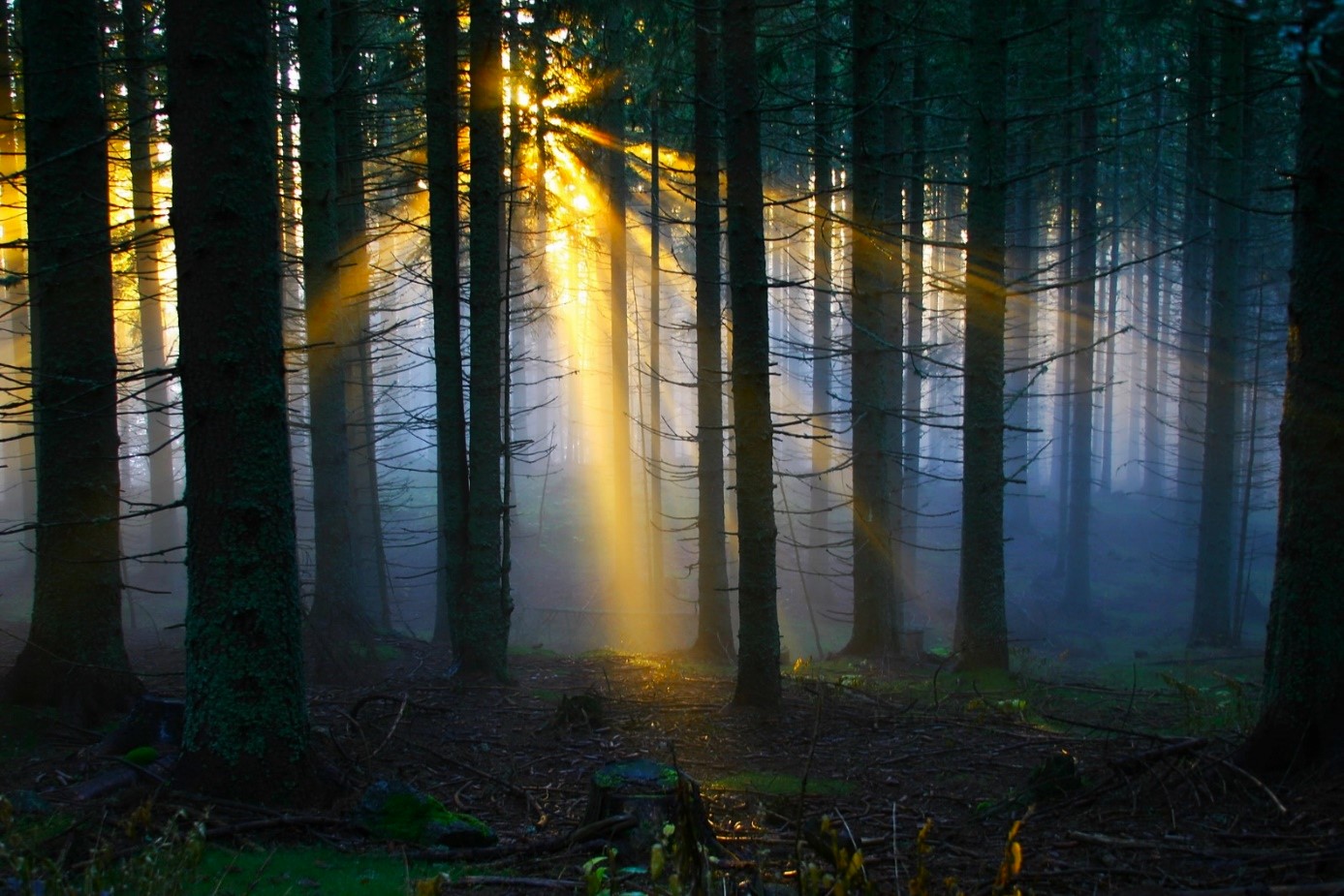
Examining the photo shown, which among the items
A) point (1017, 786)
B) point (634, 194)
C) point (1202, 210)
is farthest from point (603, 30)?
point (1202, 210)

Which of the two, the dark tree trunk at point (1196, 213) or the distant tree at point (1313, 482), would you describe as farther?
the dark tree trunk at point (1196, 213)

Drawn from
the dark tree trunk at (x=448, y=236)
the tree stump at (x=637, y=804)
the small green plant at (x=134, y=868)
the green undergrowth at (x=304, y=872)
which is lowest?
the green undergrowth at (x=304, y=872)

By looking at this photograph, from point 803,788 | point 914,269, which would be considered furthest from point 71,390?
point 914,269

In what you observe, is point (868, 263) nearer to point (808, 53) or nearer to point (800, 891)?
point (808, 53)

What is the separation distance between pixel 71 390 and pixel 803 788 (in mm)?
7602

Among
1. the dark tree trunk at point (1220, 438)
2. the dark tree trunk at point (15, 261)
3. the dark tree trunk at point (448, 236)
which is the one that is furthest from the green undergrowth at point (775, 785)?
the dark tree trunk at point (1220, 438)

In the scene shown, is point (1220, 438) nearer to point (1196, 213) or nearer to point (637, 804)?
point (1196, 213)

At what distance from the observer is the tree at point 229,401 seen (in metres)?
5.45

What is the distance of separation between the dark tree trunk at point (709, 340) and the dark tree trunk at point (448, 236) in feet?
9.54

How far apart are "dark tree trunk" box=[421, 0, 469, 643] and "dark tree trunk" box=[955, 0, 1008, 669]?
6.14 m

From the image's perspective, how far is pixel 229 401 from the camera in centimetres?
550

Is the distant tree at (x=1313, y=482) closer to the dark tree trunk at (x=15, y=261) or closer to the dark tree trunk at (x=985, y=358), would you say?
the dark tree trunk at (x=985, y=358)

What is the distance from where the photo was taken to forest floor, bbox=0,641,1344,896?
4.22 metres

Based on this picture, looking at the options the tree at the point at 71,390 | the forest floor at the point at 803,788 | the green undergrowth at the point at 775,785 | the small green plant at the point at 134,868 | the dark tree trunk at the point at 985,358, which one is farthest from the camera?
the dark tree trunk at the point at 985,358
